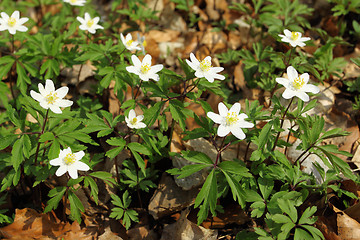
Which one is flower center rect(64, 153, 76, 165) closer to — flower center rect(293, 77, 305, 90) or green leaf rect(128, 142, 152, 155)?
green leaf rect(128, 142, 152, 155)

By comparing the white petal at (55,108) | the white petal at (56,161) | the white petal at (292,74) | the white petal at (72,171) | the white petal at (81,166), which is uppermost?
the white petal at (292,74)

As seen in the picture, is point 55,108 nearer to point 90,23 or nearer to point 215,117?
point 215,117

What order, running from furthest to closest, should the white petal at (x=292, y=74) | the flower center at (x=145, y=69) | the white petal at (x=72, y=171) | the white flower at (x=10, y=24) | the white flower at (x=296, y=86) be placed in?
the white flower at (x=10, y=24) → the flower center at (x=145, y=69) → the white petal at (x=292, y=74) → the white flower at (x=296, y=86) → the white petal at (x=72, y=171)

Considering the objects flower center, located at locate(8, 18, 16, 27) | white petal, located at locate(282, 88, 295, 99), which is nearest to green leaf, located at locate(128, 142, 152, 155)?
white petal, located at locate(282, 88, 295, 99)

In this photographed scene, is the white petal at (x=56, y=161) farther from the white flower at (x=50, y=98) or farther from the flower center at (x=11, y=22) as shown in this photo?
the flower center at (x=11, y=22)

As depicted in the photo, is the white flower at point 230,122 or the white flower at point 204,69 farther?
the white flower at point 204,69

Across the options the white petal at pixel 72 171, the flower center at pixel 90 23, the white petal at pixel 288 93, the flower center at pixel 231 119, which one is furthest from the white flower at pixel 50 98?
the white petal at pixel 288 93

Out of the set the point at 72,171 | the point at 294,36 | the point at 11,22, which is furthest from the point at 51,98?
the point at 294,36
